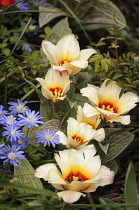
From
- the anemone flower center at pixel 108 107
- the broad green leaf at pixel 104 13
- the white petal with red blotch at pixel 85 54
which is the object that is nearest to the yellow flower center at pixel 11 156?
the anemone flower center at pixel 108 107

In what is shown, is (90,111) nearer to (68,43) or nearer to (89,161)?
(89,161)

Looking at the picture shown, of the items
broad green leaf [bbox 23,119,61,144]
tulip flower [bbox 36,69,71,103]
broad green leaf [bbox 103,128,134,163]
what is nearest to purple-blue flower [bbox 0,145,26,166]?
broad green leaf [bbox 23,119,61,144]

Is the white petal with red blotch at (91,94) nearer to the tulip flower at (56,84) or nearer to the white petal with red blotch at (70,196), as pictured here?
the tulip flower at (56,84)

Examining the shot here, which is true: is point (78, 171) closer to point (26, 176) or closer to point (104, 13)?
point (26, 176)

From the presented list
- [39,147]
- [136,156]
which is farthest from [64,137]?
[136,156]

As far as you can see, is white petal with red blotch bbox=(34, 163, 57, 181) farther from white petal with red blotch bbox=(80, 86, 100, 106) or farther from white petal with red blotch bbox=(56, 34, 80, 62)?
white petal with red blotch bbox=(56, 34, 80, 62)

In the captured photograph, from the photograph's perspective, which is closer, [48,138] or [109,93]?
[48,138]

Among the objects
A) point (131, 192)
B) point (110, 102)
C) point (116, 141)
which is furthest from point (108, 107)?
point (131, 192)
